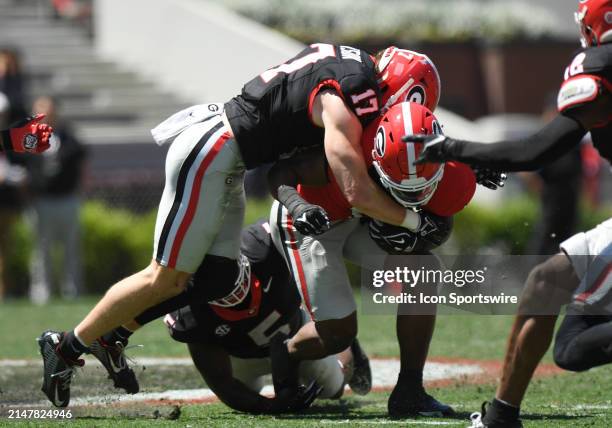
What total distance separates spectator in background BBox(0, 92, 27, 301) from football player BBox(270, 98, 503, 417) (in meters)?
5.82

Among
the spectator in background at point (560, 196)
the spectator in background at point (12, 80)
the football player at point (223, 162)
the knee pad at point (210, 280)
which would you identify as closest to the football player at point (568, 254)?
the football player at point (223, 162)

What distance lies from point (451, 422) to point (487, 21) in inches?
535

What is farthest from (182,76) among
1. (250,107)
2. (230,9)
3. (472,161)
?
(472,161)

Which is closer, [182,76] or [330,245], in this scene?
[330,245]

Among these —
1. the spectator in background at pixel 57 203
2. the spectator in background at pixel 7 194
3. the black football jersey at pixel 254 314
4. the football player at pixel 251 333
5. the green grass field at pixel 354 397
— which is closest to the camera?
the green grass field at pixel 354 397

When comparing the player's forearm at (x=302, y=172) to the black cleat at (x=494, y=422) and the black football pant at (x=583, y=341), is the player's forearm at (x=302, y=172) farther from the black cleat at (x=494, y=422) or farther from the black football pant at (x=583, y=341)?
the black cleat at (x=494, y=422)

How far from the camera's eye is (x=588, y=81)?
4.24 m

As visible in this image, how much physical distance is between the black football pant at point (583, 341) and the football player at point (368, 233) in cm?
59

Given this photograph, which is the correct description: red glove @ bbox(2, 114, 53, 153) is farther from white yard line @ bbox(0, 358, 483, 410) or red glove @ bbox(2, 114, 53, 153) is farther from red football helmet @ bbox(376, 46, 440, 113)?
red football helmet @ bbox(376, 46, 440, 113)

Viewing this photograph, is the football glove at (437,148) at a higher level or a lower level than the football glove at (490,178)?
higher

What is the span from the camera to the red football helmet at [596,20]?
4.45 m

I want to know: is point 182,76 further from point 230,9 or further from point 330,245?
point 330,245

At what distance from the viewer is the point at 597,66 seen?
4.29 metres

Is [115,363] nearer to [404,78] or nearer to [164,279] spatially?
[164,279]
